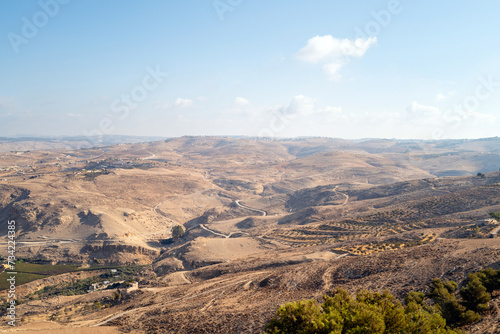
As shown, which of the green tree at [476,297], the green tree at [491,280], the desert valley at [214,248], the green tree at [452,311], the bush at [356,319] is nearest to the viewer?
the bush at [356,319]

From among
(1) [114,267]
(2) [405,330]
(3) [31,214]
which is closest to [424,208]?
(2) [405,330]

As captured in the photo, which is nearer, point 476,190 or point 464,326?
point 464,326

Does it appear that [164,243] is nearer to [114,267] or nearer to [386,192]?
[114,267]

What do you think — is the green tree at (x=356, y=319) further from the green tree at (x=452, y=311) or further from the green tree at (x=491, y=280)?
the green tree at (x=491, y=280)

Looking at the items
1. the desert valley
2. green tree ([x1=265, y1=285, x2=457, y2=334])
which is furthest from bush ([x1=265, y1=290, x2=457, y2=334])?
the desert valley

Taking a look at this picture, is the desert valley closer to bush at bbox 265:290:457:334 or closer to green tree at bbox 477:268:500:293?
green tree at bbox 477:268:500:293

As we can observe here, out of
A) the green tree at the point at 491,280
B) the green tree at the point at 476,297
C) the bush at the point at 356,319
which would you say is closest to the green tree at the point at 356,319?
the bush at the point at 356,319

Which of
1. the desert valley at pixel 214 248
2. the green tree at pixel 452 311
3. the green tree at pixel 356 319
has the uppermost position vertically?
the green tree at pixel 356 319

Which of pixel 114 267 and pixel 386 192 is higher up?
pixel 386 192

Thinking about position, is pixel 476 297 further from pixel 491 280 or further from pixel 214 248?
pixel 214 248

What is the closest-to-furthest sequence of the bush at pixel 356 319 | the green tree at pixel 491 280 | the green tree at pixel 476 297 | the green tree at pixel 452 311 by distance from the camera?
the bush at pixel 356 319 → the green tree at pixel 452 311 → the green tree at pixel 476 297 → the green tree at pixel 491 280

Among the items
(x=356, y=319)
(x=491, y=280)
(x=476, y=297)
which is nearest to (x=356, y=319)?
(x=356, y=319)
